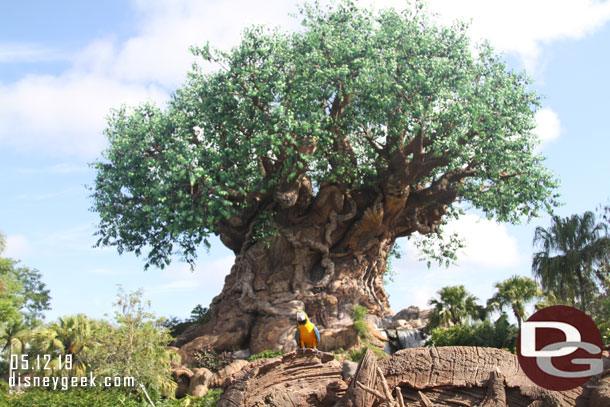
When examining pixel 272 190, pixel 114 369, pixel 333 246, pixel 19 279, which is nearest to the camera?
pixel 114 369

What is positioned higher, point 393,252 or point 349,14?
point 349,14

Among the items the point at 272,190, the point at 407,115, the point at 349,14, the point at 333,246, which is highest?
the point at 349,14

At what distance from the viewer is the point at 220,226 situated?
67.6 ft

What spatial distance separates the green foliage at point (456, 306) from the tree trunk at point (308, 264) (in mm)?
2171

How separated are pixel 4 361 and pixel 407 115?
18.5m

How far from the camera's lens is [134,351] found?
13602 mm

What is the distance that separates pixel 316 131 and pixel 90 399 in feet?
30.6

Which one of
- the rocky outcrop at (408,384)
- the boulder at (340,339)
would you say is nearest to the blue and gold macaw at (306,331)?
the rocky outcrop at (408,384)

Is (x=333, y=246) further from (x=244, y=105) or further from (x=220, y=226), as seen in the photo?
(x=244, y=105)

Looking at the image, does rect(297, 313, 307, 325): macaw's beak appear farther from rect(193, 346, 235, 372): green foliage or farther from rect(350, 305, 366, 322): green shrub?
rect(350, 305, 366, 322): green shrub

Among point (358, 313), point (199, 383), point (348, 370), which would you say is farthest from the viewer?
point (358, 313)

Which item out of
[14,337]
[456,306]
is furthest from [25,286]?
[456,306]

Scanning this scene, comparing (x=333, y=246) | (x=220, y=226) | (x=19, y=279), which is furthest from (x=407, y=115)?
(x=19, y=279)

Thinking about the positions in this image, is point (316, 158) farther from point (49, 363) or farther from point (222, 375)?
point (49, 363)
